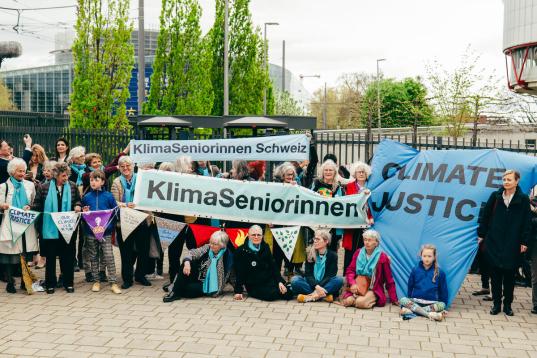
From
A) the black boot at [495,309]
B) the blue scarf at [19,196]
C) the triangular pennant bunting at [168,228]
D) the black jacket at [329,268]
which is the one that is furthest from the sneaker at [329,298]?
the blue scarf at [19,196]

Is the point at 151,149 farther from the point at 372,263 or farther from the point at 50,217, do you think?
the point at 372,263

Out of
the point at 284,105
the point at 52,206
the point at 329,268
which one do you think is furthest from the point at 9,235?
the point at 284,105

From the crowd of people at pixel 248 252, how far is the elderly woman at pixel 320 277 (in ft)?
0.04

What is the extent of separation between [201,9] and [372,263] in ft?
54.4

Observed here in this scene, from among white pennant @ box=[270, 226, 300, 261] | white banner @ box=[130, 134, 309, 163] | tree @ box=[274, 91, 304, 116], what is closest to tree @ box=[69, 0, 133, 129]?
white banner @ box=[130, 134, 309, 163]

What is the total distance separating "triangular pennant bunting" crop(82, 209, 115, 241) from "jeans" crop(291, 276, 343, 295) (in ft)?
8.80

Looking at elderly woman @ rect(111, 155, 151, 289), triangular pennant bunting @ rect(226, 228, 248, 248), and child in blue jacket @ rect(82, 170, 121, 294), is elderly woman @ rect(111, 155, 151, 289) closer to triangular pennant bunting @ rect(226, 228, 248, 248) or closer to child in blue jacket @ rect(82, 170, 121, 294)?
child in blue jacket @ rect(82, 170, 121, 294)

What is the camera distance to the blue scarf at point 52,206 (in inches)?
365

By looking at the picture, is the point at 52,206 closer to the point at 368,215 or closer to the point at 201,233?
the point at 201,233

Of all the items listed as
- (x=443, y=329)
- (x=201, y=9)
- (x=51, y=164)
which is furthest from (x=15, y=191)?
(x=201, y=9)

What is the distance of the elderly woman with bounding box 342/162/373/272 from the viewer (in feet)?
32.1

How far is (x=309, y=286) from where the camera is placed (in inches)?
359

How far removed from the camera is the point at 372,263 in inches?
347

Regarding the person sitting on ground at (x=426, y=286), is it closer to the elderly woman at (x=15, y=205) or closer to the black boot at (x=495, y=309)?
the black boot at (x=495, y=309)
